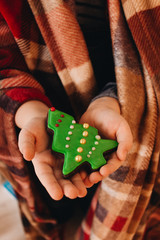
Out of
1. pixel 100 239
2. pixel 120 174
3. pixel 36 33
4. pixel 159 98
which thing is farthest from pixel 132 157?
pixel 36 33

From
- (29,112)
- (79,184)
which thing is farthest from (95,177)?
(29,112)

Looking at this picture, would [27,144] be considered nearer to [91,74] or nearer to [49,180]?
[49,180]

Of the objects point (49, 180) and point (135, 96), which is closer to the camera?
point (49, 180)

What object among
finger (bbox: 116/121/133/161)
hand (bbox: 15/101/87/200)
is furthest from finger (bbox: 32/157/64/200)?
finger (bbox: 116/121/133/161)

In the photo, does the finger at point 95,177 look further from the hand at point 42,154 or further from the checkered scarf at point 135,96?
the checkered scarf at point 135,96

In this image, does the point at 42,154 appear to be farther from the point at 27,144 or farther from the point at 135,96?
the point at 135,96
